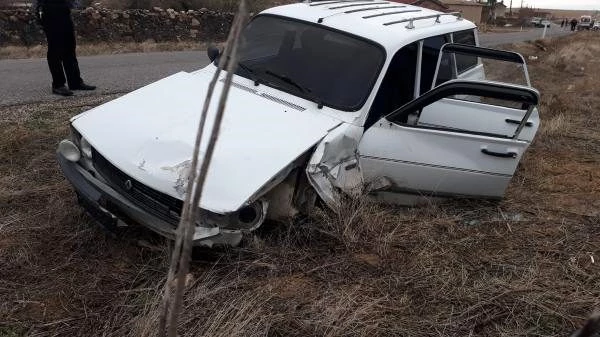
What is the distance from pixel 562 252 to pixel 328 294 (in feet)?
5.83

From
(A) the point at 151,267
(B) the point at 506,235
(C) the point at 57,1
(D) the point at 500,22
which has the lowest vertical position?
(D) the point at 500,22

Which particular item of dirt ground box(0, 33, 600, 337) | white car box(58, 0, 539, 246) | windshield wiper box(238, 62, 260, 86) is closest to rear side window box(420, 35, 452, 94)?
white car box(58, 0, 539, 246)

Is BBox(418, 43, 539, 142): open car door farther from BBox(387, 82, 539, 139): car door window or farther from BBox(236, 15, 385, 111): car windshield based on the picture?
BBox(236, 15, 385, 111): car windshield

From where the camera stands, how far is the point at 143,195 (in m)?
3.17

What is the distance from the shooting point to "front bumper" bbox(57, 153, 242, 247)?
9.93 feet

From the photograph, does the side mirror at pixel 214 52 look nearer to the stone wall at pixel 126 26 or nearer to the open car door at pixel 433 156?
the open car door at pixel 433 156

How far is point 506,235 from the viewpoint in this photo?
3902 mm

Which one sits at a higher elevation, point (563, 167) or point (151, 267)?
point (151, 267)

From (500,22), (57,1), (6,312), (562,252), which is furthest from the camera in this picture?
(500,22)

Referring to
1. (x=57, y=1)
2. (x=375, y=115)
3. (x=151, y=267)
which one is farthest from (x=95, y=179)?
(x=57, y=1)

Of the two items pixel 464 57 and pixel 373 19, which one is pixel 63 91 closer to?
pixel 373 19

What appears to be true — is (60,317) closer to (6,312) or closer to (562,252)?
(6,312)

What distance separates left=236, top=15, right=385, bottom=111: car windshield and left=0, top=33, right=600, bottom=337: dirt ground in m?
0.88

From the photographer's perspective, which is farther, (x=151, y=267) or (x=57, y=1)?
(x=57, y=1)
